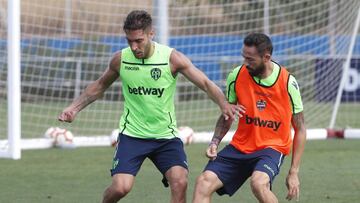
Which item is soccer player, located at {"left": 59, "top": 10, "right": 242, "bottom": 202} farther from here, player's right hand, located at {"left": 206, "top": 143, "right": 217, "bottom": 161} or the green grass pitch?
the green grass pitch

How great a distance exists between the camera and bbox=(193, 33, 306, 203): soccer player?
7.46m

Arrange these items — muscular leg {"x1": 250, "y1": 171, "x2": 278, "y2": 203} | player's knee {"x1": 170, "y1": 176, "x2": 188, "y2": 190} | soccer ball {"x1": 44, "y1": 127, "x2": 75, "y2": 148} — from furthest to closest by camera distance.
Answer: soccer ball {"x1": 44, "y1": 127, "x2": 75, "y2": 148}, player's knee {"x1": 170, "y1": 176, "x2": 188, "y2": 190}, muscular leg {"x1": 250, "y1": 171, "x2": 278, "y2": 203}

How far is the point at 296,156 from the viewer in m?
7.51

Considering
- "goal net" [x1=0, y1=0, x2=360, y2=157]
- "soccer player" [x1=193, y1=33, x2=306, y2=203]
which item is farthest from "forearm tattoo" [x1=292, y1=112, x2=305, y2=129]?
"goal net" [x1=0, y1=0, x2=360, y2=157]

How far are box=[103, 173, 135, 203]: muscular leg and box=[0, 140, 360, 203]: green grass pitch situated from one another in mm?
1702

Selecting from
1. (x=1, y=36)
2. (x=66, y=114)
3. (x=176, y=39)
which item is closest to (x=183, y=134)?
(x=176, y=39)

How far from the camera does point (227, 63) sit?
651 inches

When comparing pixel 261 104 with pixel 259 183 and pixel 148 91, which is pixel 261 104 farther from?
pixel 148 91

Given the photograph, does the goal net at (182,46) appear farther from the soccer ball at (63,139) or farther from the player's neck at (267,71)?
the player's neck at (267,71)

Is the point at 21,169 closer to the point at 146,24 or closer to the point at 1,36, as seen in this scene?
the point at 1,36

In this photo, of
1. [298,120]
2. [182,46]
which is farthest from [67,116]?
[182,46]

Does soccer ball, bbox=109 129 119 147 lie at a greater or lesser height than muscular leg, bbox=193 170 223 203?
lesser

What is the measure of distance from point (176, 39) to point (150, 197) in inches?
248

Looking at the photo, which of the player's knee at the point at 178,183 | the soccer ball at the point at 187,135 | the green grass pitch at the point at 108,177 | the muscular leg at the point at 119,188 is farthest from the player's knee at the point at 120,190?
the soccer ball at the point at 187,135
